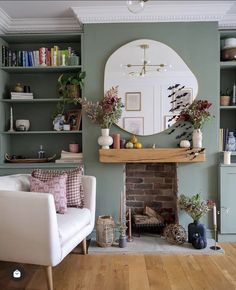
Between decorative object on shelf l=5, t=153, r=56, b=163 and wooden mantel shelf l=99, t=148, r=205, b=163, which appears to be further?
decorative object on shelf l=5, t=153, r=56, b=163

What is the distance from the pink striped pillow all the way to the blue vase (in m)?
1.38

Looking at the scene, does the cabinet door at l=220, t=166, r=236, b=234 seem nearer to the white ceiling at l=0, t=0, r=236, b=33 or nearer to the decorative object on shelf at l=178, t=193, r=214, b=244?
the decorative object on shelf at l=178, t=193, r=214, b=244

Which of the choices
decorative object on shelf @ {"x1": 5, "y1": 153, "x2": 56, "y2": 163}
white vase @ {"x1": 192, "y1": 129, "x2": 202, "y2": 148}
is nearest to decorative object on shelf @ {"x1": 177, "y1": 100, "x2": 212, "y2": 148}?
white vase @ {"x1": 192, "y1": 129, "x2": 202, "y2": 148}

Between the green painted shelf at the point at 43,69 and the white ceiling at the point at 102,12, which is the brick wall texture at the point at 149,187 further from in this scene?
the white ceiling at the point at 102,12

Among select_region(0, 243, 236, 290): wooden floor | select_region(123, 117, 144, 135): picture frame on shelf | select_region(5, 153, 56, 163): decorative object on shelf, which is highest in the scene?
select_region(123, 117, 144, 135): picture frame on shelf

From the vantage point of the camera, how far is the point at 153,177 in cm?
400

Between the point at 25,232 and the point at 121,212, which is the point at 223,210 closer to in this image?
the point at 121,212

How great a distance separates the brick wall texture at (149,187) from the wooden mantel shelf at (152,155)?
44 centimetres

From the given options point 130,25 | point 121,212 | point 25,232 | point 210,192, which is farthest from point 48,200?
point 130,25

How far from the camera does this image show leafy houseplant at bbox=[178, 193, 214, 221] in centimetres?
339

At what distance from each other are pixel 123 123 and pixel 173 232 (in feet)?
4.41

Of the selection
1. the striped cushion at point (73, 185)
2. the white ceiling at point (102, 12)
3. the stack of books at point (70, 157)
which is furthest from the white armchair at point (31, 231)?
the white ceiling at point (102, 12)

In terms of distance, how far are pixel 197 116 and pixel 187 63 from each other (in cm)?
65

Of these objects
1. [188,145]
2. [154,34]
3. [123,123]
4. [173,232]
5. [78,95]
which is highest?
[154,34]
